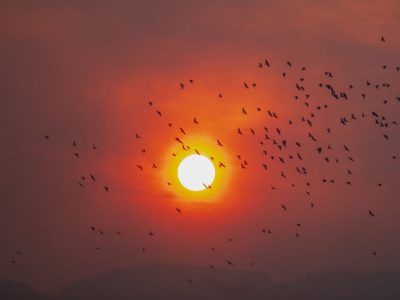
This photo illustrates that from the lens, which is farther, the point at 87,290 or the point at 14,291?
the point at 87,290

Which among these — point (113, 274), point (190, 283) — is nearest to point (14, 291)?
point (113, 274)

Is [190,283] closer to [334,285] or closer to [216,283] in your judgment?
[216,283]

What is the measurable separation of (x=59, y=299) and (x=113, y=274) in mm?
12652

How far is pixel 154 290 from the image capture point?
540 ft

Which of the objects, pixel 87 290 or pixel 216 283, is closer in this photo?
pixel 216 283

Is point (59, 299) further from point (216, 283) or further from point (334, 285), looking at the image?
point (334, 285)

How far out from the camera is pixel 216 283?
166125mm

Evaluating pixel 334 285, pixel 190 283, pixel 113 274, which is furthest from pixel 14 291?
pixel 334 285

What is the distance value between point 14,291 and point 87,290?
18931mm

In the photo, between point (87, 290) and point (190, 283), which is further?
point (87, 290)

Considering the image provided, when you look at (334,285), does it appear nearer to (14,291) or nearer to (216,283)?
(216,283)

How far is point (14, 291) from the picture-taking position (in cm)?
16875

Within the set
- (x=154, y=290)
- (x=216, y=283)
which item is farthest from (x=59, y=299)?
(x=216, y=283)

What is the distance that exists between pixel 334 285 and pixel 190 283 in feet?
92.3
